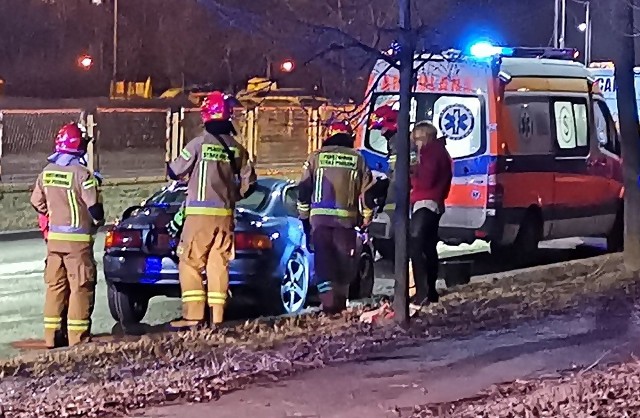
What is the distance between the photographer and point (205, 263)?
30.9 feet

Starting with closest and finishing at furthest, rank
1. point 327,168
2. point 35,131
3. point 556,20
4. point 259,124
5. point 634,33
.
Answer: point 327,168
point 634,33
point 556,20
point 35,131
point 259,124

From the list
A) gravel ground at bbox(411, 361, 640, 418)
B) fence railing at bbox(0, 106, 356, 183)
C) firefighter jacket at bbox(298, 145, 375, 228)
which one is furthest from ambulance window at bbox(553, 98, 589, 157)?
fence railing at bbox(0, 106, 356, 183)

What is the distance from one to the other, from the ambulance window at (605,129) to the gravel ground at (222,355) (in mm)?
4588

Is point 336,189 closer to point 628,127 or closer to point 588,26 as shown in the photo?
point 628,127

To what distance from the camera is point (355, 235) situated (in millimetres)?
10453

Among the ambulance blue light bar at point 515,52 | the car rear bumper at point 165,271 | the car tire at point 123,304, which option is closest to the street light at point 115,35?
the ambulance blue light bar at point 515,52

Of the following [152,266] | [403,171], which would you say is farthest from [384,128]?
[152,266]

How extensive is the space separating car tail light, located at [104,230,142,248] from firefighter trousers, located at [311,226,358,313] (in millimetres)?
1481

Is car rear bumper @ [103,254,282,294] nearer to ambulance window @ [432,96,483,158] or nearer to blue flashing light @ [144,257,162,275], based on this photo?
blue flashing light @ [144,257,162,275]

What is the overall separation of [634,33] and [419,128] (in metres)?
3.53

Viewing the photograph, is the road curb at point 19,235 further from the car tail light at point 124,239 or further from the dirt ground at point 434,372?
the dirt ground at point 434,372

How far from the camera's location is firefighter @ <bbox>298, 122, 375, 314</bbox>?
1006 centimetres

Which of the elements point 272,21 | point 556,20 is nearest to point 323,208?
point 272,21

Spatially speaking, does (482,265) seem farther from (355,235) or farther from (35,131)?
(35,131)
